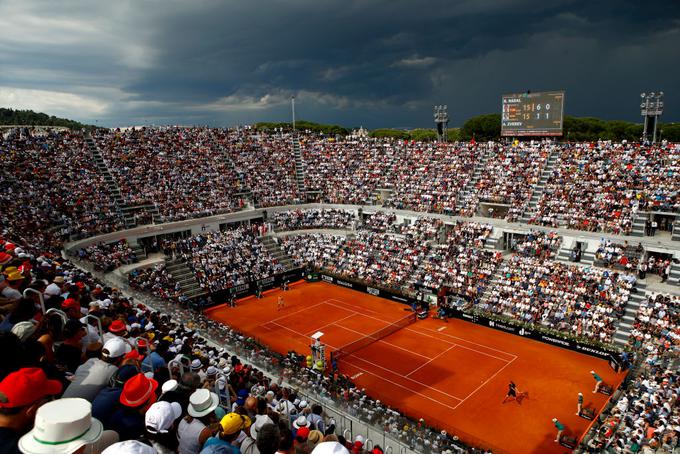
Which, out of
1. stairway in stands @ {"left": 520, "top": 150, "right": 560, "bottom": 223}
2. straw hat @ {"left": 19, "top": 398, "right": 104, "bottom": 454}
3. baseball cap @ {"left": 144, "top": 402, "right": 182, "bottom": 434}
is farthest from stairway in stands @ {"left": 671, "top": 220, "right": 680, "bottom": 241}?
straw hat @ {"left": 19, "top": 398, "right": 104, "bottom": 454}

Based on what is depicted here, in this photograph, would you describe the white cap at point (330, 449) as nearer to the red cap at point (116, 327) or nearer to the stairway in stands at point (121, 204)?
the red cap at point (116, 327)

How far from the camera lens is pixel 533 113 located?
44.9 m

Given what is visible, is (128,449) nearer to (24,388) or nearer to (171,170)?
(24,388)

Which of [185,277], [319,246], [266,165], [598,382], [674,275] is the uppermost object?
[266,165]

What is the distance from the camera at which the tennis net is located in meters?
28.3

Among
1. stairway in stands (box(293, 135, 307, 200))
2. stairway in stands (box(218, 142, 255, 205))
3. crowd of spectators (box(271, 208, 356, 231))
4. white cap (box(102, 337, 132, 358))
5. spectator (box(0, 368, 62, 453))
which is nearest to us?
spectator (box(0, 368, 62, 453))

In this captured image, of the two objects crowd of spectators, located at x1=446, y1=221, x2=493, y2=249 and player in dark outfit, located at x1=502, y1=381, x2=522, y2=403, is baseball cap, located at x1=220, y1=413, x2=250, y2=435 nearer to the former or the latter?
player in dark outfit, located at x1=502, y1=381, x2=522, y2=403

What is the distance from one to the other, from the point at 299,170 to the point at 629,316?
4007cm

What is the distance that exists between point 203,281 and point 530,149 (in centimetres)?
3347

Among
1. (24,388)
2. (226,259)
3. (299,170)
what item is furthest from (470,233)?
(24,388)

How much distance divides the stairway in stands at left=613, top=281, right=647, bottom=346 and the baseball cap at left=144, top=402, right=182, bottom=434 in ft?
95.5


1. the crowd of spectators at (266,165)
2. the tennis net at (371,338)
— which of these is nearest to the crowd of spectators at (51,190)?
the crowd of spectators at (266,165)

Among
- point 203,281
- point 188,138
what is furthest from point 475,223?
point 188,138

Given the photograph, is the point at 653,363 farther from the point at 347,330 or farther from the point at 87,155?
the point at 87,155
